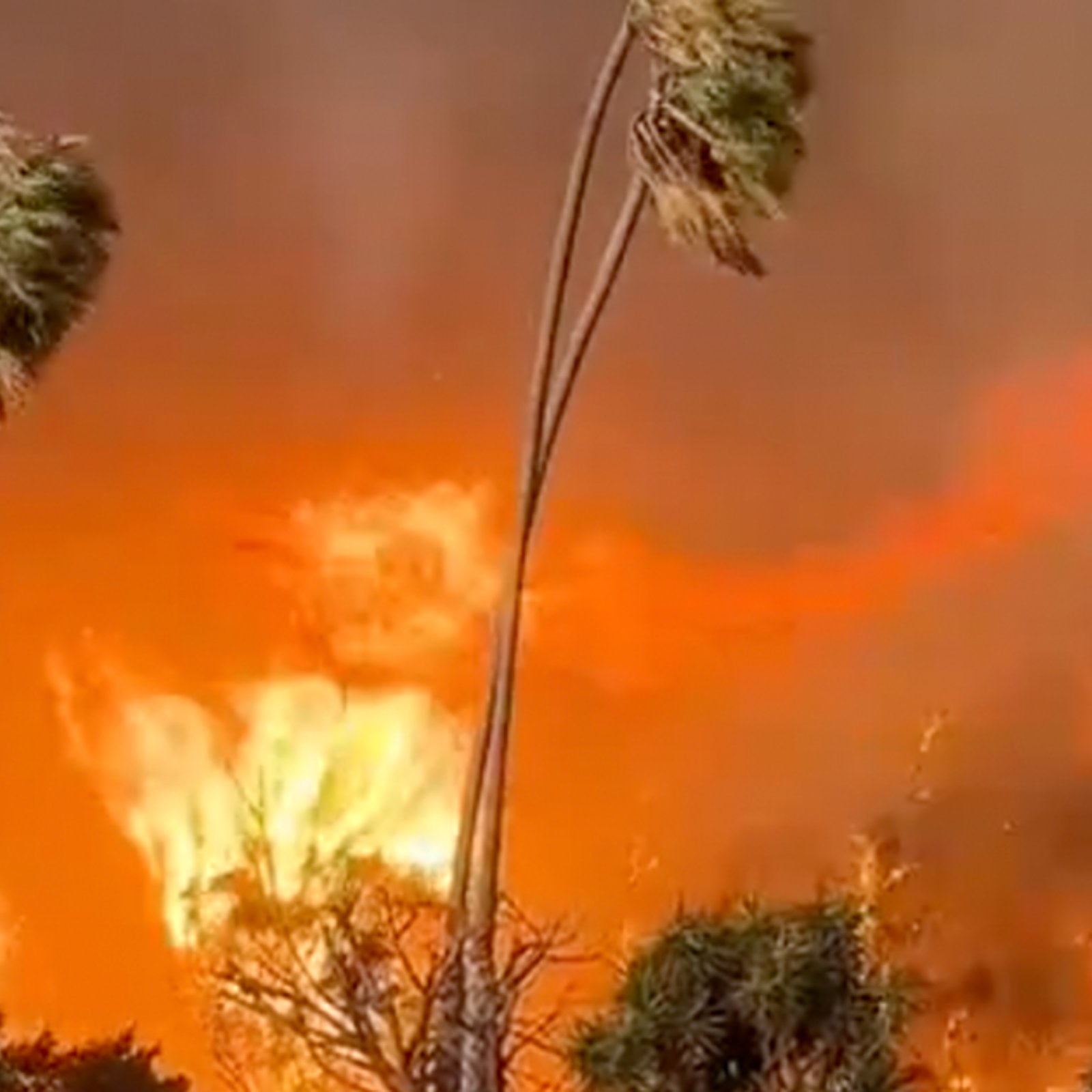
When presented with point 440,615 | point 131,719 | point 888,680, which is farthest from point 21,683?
point 888,680

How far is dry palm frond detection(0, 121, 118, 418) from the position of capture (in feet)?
33.6

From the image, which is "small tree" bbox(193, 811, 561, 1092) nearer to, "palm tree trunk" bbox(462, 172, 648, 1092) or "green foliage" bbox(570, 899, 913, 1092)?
"palm tree trunk" bbox(462, 172, 648, 1092)

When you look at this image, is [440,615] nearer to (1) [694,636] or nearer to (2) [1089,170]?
Answer: (1) [694,636]

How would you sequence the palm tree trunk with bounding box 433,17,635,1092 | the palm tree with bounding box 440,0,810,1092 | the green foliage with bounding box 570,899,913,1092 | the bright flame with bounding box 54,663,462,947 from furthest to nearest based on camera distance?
the bright flame with bounding box 54,663,462,947 → the palm tree with bounding box 440,0,810,1092 → the palm tree trunk with bounding box 433,17,635,1092 → the green foliage with bounding box 570,899,913,1092

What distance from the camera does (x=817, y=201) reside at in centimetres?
1627

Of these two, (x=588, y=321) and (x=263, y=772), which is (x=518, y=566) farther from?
(x=263, y=772)

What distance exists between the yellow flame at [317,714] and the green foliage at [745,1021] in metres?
5.92

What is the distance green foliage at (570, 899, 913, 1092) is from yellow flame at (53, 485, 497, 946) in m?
5.92


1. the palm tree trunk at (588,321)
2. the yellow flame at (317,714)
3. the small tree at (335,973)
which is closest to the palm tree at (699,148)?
the palm tree trunk at (588,321)

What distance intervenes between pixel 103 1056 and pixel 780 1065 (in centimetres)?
580

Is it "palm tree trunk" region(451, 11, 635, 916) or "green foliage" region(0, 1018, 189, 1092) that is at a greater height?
"palm tree trunk" region(451, 11, 635, 916)

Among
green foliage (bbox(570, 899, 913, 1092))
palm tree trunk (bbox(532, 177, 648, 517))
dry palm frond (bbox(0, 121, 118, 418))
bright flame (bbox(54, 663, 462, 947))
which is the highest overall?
palm tree trunk (bbox(532, 177, 648, 517))

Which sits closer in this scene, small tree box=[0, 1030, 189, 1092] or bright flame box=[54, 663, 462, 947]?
small tree box=[0, 1030, 189, 1092]

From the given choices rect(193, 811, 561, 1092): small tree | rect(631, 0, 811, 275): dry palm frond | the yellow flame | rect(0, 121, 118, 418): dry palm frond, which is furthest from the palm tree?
the yellow flame
